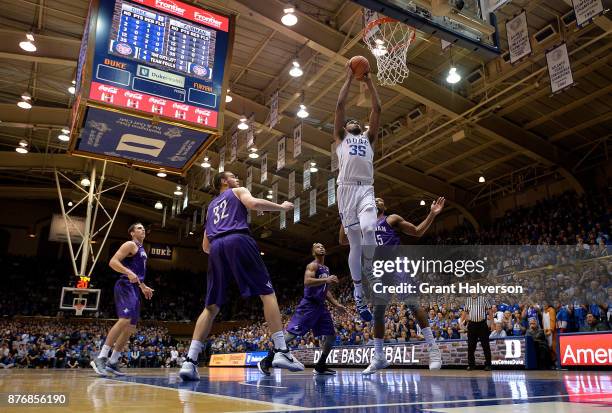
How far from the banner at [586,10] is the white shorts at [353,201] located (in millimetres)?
7211

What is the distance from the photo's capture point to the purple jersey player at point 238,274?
3.84 meters

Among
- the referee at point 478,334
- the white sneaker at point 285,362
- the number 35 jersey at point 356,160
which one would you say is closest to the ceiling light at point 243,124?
the referee at point 478,334

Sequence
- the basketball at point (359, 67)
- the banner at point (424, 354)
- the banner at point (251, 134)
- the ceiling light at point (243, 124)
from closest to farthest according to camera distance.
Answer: the basketball at point (359, 67) < the banner at point (424, 354) < the banner at point (251, 134) < the ceiling light at point (243, 124)

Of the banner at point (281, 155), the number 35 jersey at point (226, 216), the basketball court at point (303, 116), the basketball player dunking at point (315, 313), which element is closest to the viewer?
the basketball court at point (303, 116)

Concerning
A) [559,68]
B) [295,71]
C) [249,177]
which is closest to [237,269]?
[559,68]

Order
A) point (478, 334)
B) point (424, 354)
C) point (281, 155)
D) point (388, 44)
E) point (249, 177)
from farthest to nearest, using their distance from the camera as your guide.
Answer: point (249, 177), point (281, 155), point (424, 354), point (388, 44), point (478, 334)

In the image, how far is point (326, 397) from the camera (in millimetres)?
2613

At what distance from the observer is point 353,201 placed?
456 cm

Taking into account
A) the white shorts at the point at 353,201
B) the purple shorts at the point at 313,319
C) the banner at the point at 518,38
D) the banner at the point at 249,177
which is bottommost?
the purple shorts at the point at 313,319

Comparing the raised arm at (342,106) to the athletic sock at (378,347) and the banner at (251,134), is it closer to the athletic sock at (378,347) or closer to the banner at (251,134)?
the athletic sock at (378,347)

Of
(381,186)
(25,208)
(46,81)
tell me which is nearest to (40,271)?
(25,208)

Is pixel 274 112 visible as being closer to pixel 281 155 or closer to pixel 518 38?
pixel 281 155

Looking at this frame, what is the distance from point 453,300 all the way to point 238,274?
11147 mm

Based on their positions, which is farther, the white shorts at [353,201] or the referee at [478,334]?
the referee at [478,334]
